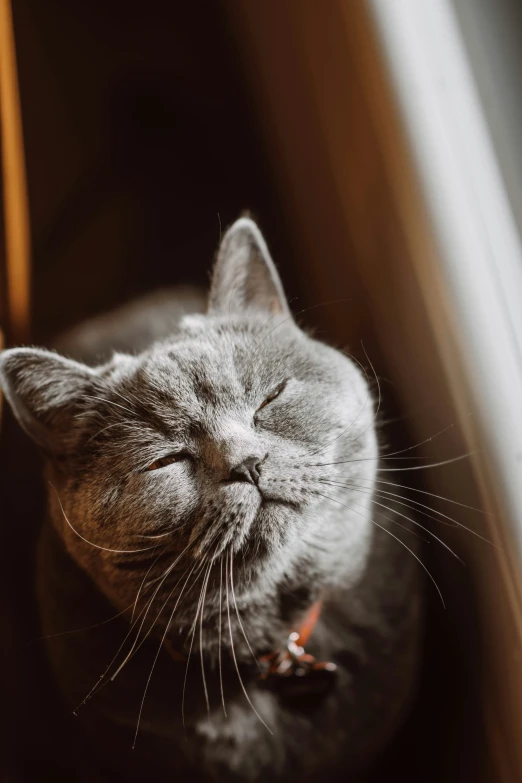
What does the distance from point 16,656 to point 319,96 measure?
2.85ft

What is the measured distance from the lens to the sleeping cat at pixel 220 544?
0.61 m

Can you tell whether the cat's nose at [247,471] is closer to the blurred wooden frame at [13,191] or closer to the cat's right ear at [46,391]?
the cat's right ear at [46,391]

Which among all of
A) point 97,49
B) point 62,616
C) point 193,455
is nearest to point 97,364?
point 193,455

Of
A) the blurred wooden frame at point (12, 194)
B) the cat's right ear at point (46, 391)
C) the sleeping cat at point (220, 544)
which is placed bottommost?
the sleeping cat at point (220, 544)

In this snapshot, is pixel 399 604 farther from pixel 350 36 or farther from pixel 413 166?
pixel 350 36

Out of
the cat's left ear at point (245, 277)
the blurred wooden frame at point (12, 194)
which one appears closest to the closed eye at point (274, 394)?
the cat's left ear at point (245, 277)

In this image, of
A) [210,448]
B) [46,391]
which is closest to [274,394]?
[210,448]

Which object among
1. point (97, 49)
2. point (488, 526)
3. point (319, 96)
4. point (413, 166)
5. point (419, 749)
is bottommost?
point (419, 749)

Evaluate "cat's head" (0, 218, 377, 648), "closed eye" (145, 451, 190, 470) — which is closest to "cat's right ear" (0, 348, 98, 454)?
"cat's head" (0, 218, 377, 648)

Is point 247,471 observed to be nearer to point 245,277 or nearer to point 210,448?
point 210,448

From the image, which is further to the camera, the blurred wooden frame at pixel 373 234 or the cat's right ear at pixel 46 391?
the blurred wooden frame at pixel 373 234

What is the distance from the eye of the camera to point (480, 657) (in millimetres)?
739

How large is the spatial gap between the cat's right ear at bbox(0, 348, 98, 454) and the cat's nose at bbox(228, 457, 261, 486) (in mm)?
201

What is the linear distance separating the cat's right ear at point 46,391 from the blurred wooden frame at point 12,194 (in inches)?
5.4
